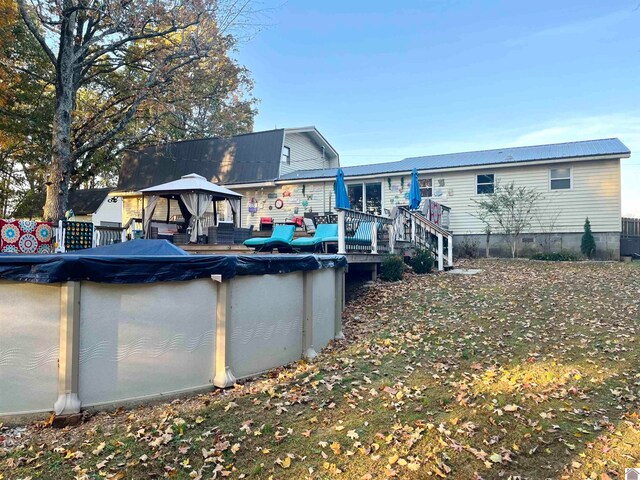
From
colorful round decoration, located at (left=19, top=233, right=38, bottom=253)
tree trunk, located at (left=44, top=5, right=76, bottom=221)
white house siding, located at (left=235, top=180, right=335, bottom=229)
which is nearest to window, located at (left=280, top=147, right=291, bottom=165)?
white house siding, located at (left=235, top=180, right=335, bottom=229)

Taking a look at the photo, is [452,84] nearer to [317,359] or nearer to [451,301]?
[451,301]

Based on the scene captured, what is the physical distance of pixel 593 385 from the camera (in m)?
4.48

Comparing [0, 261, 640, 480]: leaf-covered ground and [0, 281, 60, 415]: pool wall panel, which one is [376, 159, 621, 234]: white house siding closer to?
[0, 261, 640, 480]: leaf-covered ground

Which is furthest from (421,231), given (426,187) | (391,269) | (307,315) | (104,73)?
(104,73)

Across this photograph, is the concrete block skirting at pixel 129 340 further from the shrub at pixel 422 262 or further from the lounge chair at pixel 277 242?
the shrub at pixel 422 262

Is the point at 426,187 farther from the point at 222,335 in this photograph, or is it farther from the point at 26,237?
the point at 222,335

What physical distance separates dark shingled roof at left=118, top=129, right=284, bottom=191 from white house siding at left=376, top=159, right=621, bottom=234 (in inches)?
259

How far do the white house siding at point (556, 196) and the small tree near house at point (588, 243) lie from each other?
34cm

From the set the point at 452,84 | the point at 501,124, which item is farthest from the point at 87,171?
the point at 501,124

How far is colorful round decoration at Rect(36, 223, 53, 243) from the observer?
1041 cm

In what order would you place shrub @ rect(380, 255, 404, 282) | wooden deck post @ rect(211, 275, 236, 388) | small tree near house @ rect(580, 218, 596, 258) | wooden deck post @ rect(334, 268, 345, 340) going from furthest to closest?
small tree near house @ rect(580, 218, 596, 258), shrub @ rect(380, 255, 404, 282), wooden deck post @ rect(334, 268, 345, 340), wooden deck post @ rect(211, 275, 236, 388)

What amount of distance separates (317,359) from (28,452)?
339 centimetres

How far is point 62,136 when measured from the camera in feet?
42.4

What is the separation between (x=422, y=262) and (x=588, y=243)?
7.15 metres
